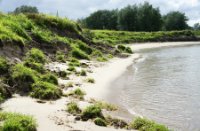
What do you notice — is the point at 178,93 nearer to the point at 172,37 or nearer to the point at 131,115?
the point at 131,115

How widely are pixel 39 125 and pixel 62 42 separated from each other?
21.3 m

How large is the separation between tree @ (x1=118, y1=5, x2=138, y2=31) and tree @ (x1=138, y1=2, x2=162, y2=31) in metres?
2.10

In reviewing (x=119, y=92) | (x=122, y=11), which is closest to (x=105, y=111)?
(x=119, y=92)

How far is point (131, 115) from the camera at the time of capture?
50.4 ft

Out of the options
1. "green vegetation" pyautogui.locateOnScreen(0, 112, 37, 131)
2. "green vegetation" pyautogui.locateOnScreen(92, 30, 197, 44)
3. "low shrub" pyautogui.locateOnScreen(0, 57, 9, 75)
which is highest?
"low shrub" pyautogui.locateOnScreen(0, 57, 9, 75)

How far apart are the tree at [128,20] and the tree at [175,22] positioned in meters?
13.7

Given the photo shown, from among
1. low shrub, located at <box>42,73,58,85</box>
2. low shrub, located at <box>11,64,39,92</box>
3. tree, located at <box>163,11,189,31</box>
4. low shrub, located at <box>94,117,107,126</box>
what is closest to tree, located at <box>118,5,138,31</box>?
tree, located at <box>163,11,189,31</box>

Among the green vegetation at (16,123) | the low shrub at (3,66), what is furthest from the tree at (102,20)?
the green vegetation at (16,123)

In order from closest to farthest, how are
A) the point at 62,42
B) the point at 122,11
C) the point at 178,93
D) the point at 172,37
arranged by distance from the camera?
1. the point at 178,93
2. the point at 62,42
3. the point at 172,37
4. the point at 122,11

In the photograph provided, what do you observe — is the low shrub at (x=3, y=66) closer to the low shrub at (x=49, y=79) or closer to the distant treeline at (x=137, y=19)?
the low shrub at (x=49, y=79)

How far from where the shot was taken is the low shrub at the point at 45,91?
15727 millimetres

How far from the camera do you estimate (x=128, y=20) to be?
132m

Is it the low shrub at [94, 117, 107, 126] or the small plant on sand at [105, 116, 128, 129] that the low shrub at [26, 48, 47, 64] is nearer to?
the small plant on sand at [105, 116, 128, 129]

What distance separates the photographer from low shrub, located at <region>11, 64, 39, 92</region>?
1656 cm
